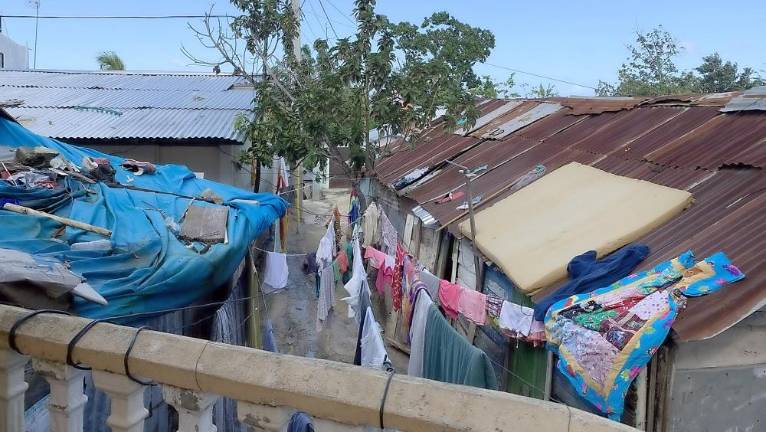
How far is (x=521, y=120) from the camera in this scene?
11648 mm

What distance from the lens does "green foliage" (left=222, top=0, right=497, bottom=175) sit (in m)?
8.24

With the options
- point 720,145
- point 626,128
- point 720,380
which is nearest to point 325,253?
point 626,128

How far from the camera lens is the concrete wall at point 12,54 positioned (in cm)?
2208

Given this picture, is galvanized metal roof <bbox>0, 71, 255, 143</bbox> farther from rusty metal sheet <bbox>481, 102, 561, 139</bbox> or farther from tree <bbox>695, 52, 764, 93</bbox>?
tree <bbox>695, 52, 764, 93</bbox>

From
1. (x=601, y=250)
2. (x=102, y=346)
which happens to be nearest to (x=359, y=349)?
(x=601, y=250)

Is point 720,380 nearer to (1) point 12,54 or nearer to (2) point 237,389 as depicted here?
(2) point 237,389

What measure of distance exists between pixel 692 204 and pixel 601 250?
95cm

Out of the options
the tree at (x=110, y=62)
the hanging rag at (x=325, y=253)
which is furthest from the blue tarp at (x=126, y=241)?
the tree at (x=110, y=62)

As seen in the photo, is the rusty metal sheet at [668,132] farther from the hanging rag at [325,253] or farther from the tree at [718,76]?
the tree at [718,76]

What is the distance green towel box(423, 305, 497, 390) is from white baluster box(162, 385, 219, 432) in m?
3.29

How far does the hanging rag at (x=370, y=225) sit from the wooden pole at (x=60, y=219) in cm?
745

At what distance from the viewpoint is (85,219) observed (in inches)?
200

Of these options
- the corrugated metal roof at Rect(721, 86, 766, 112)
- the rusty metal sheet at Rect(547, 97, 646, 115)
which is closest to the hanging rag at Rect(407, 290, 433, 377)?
the corrugated metal roof at Rect(721, 86, 766, 112)

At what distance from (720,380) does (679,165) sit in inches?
102
